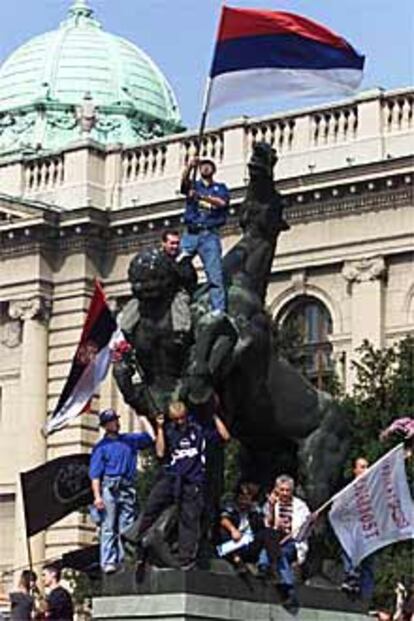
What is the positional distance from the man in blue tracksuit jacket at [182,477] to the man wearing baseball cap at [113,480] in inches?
79.3

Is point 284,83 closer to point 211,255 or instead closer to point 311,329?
point 211,255

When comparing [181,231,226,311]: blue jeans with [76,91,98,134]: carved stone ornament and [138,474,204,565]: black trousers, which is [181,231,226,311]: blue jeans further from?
[76,91,98,134]: carved stone ornament

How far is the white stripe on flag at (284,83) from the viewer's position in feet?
63.4

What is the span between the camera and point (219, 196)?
1772 cm

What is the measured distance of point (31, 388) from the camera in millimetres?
51969

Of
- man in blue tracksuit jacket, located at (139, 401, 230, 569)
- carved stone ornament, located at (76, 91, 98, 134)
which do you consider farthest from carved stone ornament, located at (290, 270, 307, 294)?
man in blue tracksuit jacket, located at (139, 401, 230, 569)

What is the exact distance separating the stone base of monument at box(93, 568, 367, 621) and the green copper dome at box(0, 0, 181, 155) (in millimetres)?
39708

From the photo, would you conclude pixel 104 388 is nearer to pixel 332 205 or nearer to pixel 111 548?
pixel 332 205

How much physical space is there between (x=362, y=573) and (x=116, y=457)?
2.41 metres

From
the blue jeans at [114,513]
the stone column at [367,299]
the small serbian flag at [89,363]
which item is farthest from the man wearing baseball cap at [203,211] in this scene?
the stone column at [367,299]

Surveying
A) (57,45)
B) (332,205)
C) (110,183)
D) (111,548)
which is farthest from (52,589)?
(57,45)

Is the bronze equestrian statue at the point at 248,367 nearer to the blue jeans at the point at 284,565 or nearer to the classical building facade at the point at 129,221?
the blue jeans at the point at 284,565

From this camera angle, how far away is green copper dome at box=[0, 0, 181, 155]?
57.5 metres

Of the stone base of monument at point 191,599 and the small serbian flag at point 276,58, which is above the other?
the small serbian flag at point 276,58
